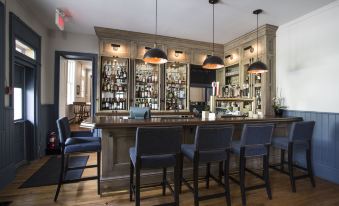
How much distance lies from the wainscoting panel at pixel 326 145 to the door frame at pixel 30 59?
520 cm

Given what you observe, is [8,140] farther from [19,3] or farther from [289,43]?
[289,43]

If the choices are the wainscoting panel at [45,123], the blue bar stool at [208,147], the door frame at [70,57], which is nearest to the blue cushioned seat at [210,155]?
the blue bar stool at [208,147]

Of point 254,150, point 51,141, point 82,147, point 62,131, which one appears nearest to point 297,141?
point 254,150

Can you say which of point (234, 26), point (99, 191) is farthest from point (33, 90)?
point (234, 26)

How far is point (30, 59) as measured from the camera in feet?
11.9

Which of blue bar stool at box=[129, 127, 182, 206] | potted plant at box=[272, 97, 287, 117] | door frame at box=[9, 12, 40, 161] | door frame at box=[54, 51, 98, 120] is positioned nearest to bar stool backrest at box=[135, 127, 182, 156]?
blue bar stool at box=[129, 127, 182, 206]

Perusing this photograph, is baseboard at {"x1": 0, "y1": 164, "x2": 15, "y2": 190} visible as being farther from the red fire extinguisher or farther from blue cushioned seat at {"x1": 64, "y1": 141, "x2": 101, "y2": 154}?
the red fire extinguisher

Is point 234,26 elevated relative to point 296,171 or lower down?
elevated

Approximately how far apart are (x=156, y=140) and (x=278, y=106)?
315 centimetres

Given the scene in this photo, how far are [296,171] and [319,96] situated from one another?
1436 millimetres

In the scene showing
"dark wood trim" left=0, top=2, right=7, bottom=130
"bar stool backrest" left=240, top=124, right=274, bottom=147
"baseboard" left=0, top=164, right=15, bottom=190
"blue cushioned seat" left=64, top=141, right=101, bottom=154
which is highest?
"dark wood trim" left=0, top=2, right=7, bottom=130

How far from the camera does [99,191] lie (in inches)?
97.7

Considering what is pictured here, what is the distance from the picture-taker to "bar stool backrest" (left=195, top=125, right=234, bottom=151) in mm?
2047

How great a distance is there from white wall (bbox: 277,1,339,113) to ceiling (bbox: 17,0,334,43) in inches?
9.0
